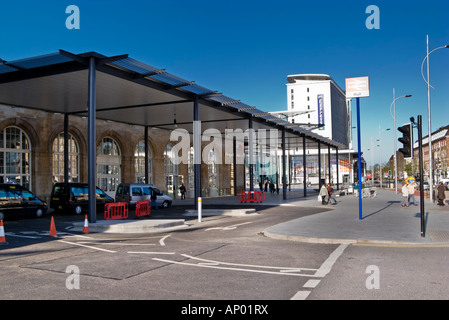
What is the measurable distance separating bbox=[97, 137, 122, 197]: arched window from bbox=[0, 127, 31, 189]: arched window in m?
Result: 6.13

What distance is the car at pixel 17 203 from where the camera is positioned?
19219mm

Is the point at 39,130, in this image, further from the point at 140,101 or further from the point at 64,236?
the point at 64,236

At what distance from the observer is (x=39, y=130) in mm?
26672

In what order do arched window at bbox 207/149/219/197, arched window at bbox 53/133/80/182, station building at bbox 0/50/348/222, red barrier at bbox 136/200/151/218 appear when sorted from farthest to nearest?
arched window at bbox 207/149/219/197 < arched window at bbox 53/133/80/182 < red barrier at bbox 136/200/151/218 < station building at bbox 0/50/348/222

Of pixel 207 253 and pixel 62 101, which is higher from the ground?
pixel 62 101

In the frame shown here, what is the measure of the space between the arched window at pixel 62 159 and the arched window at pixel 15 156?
2076 millimetres

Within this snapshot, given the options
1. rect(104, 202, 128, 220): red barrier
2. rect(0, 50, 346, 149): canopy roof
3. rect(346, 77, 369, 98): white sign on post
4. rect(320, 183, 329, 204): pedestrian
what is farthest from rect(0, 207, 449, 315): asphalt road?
rect(320, 183, 329, 204): pedestrian

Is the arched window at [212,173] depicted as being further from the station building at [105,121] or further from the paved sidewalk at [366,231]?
the paved sidewalk at [366,231]

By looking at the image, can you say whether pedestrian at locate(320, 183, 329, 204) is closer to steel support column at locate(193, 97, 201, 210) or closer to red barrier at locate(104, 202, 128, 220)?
steel support column at locate(193, 97, 201, 210)

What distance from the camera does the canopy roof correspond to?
16.4 metres

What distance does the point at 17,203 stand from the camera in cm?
1973

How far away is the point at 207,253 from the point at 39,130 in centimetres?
2076

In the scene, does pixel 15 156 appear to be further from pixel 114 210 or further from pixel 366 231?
pixel 366 231
